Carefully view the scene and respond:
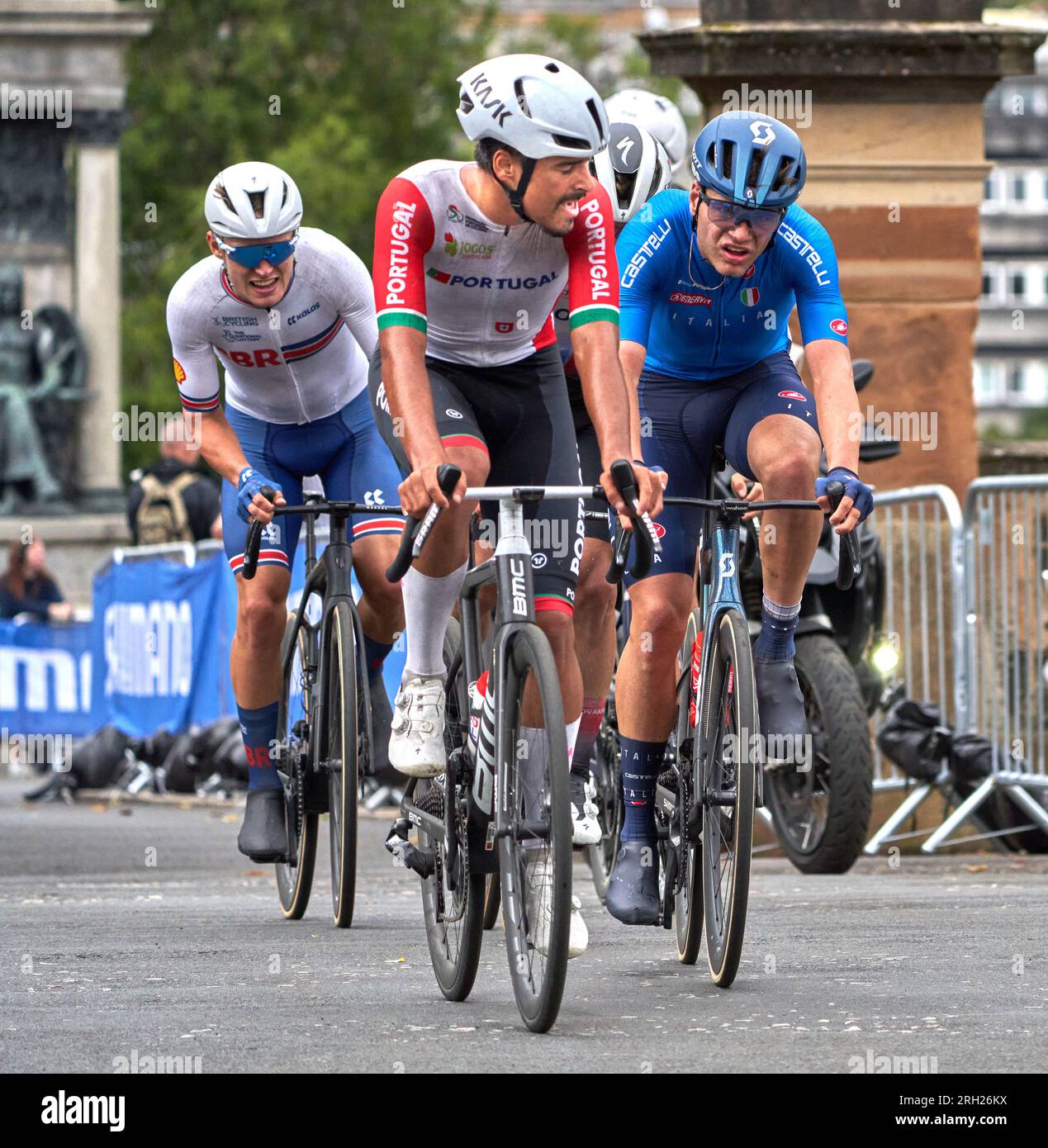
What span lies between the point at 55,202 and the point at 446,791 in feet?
79.5

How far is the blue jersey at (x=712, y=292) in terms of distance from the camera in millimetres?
7348

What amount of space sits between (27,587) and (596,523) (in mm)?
14609

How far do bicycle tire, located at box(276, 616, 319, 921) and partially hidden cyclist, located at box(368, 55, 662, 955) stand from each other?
69.3 inches

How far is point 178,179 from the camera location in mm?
55812

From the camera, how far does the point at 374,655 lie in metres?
8.77

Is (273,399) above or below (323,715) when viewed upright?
above

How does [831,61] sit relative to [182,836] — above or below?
above

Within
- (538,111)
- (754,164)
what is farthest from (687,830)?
(538,111)

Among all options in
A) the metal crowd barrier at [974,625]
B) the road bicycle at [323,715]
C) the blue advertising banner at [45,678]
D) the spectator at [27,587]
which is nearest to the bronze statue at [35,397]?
the spectator at [27,587]

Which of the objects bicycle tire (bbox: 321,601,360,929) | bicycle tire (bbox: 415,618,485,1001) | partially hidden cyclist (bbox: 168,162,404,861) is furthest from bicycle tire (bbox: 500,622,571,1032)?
partially hidden cyclist (bbox: 168,162,404,861)

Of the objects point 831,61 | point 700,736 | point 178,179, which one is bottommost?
point 700,736

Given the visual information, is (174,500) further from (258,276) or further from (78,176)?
(78,176)
